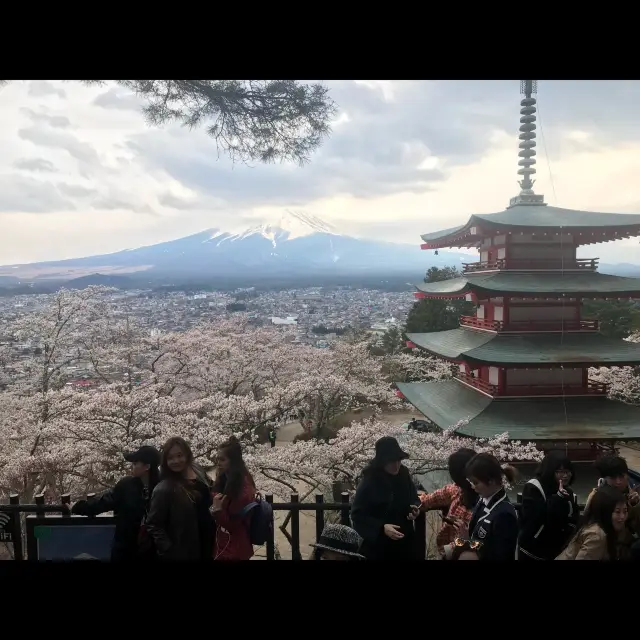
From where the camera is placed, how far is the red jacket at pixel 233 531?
2.35 metres

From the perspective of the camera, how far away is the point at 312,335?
9.14 meters

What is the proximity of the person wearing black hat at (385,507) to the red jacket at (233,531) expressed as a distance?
61cm

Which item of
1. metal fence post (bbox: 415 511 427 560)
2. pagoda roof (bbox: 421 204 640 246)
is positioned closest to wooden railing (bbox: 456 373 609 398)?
pagoda roof (bbox: 421 204 640 246)

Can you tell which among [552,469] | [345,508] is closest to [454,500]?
[552,469]

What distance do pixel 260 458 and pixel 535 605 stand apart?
14.2ft

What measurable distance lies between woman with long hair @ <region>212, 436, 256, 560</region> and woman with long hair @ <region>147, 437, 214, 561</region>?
0.18m

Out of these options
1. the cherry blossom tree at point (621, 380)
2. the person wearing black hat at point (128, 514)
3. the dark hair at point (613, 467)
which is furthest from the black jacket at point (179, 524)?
the cherry blossom tree at point (621, 380)

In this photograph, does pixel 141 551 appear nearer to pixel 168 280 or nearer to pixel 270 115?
pixel 270 115

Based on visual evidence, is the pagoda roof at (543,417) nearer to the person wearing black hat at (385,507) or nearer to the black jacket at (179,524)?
the person wearing black hat at (385,507)

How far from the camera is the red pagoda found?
6281mm

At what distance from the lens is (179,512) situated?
6.89 feet

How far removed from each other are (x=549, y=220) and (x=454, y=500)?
558 cm

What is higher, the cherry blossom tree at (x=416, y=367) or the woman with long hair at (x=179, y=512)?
the woman with long hair at (x=179, y=512)

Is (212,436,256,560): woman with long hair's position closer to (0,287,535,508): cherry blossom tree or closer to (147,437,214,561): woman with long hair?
(147,437,214,561): woman with long hair
